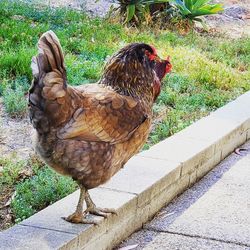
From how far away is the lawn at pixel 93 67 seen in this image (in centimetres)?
561

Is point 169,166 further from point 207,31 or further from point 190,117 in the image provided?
point 207,31

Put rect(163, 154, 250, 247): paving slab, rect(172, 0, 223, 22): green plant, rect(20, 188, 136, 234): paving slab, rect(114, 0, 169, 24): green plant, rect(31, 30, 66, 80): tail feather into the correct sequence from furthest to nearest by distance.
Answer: rect(172, 0, 223, 22): green plant
rect(114, 0, 169, 24): green plant
rect(163, 154, 250, 247): paving slab
rect(20, 188, 136, 234): paving slab
rect(31, 30, 66, 80): tail feather

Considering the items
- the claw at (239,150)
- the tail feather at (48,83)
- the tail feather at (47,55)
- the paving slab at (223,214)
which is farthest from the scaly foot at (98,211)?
the claw at (239,150)

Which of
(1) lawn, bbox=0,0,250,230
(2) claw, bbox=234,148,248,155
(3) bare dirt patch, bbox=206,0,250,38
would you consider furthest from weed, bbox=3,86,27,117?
(3) bare dirt patch, bbox=206,0,250,38

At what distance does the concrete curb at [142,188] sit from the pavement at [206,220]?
9cm

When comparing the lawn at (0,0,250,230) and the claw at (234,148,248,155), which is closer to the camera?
the lawn at (0,0,250,230)

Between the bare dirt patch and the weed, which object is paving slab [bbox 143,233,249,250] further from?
the bare dirt patch

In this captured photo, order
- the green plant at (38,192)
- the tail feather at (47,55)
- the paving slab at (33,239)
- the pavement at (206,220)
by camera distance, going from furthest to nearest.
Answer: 1. the pavement at (206,220)
2. the green plant at (38,192)
3. the paving slab at (33,239)
4. the tail feather at (47,55)

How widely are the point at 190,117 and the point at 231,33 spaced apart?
26.2 feet

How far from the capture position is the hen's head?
16.1ft

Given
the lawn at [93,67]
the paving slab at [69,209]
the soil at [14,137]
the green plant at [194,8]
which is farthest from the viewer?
the green plant at [194,8]

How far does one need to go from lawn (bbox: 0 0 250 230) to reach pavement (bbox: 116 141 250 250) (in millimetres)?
724

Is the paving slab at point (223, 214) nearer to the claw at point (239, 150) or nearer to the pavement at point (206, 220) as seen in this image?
the pavement at point (206, 220)

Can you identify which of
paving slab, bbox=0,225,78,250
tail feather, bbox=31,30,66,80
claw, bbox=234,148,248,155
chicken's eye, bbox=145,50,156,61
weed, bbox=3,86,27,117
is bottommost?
claw, bbox=234,148,248,155
